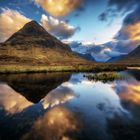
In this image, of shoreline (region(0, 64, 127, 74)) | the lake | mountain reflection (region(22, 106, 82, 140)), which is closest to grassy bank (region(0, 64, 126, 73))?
shoreline (region(0, 64, 127, 74))

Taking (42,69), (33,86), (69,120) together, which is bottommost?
(42,69)

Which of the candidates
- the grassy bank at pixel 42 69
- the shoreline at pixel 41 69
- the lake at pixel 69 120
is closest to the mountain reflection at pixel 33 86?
the lake at pixel 69 120

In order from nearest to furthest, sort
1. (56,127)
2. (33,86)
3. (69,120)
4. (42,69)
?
1. (56,127)
2. (69,120)
3. (33,86)
4. (42,69)

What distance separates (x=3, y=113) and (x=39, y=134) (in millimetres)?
8539

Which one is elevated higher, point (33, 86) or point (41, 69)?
point (33, 86)

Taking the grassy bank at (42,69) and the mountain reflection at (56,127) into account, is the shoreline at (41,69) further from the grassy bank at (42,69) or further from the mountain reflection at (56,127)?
the mountain reflection at (56,127)

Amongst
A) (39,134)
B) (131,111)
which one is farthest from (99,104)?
(39,134)

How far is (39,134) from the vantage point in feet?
53.0

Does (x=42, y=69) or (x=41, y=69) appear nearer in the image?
A: (x=41, y=69)

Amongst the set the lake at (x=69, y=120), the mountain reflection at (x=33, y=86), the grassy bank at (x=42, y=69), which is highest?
the lake at (x=69, y=120)

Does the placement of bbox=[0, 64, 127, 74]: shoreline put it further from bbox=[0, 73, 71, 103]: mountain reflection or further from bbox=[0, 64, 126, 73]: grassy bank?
bbox=[0, 73, 71, 103]: mountain reflection

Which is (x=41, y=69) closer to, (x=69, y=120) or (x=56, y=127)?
(x=69, y=120)

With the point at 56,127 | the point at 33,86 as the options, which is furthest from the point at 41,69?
the point at 56,127

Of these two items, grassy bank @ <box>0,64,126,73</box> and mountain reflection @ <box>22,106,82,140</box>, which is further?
grassy bank @ <box>0,64,126,73</box>
